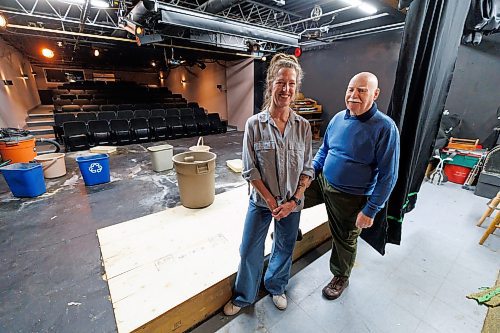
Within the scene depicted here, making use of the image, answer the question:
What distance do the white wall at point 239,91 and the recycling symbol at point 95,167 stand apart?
5371mm

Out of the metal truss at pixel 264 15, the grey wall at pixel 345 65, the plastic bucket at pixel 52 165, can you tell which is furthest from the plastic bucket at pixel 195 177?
the grey wall at pixel 345 65

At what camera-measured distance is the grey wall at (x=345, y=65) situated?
5.20 m

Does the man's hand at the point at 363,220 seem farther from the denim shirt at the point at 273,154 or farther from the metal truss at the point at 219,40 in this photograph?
the metal truss at the point at 219,40

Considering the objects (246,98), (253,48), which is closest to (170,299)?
(253,48)

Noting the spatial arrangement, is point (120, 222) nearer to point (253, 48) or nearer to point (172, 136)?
point (172, 136)

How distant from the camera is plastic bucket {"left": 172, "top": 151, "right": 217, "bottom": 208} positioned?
7.39ft

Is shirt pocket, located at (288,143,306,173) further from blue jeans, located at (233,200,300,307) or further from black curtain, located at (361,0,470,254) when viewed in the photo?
black curtain, located at (361,0,470,254)

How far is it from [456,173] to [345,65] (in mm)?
3836

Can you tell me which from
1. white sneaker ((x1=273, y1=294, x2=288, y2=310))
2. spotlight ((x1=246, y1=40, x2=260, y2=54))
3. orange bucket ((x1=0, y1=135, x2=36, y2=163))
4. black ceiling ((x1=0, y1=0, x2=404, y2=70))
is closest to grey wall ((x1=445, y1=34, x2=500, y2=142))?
black ceiling ((x1=0, y1=0, x2=404, y2=70))

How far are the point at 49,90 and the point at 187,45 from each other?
11.1 m

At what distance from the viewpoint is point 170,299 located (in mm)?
1310

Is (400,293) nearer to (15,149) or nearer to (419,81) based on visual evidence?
(419,81)

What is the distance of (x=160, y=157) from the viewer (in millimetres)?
3672

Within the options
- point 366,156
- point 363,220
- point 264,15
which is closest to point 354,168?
point 366,156
